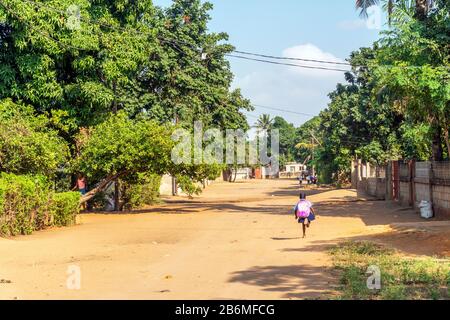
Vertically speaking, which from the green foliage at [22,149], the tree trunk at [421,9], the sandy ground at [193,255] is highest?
the tree trunk at [421,9]

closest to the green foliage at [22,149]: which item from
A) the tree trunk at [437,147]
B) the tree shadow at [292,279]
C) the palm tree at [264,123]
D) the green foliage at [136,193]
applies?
the green foliage at [136,193]

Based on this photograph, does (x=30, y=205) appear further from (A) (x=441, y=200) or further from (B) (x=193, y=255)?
(A) (x=441, y=200)

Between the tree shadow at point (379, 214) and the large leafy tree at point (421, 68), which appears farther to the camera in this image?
the tree shadow at point (379, 214)

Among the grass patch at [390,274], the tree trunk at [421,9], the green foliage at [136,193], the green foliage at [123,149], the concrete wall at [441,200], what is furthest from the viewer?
the green foliage at [136,193]

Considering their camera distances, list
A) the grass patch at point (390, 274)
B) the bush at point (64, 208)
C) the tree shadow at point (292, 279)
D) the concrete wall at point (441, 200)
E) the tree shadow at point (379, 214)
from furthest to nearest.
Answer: the tree shadow at point (379, 214)
the bush at point (64, 208)
the concrete wall at point (441, 200)
the tree shadow at point (292, 279)
the grass patch at point (390, 274)

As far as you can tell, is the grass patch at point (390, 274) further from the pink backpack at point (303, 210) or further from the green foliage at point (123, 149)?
the green foliage at point (123, 149)

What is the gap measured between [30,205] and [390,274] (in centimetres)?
1200

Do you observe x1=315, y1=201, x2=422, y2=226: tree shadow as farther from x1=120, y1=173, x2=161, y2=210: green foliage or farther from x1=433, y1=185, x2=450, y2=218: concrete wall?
x1=120, y1=173, x2=161, y2=210: green foliage

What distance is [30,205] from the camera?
1798 cm

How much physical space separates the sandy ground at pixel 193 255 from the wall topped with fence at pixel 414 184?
49.1 inches

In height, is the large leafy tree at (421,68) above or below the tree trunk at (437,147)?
above

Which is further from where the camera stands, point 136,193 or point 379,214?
point 136,193

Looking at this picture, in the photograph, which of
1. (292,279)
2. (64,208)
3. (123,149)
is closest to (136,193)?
Result: (123,149)

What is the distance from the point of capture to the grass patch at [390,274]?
26.3ft
